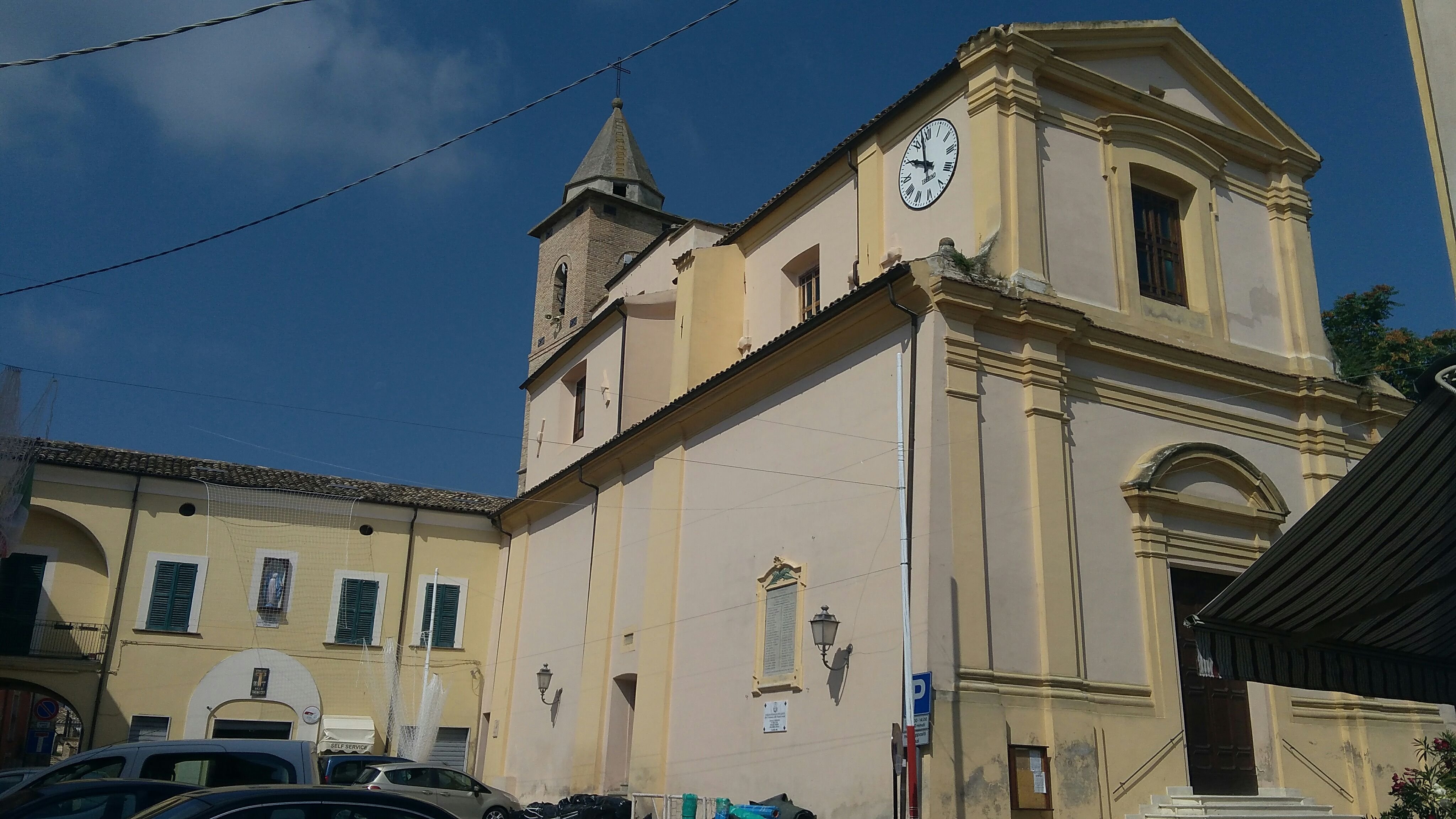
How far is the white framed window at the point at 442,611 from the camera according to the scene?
26094 millimetres

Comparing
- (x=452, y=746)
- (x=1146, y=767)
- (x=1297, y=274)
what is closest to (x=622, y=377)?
(x=452, y=746)

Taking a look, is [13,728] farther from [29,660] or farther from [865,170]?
[865,170]

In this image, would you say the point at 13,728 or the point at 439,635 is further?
the point at 13,728

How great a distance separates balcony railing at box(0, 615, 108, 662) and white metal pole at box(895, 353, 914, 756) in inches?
682

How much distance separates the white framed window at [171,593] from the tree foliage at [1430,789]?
2179cm

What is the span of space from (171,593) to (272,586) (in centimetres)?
193

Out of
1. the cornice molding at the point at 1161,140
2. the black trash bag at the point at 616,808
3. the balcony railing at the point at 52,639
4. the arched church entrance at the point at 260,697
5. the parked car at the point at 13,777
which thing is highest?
the cornice molding at the point at 1161,140

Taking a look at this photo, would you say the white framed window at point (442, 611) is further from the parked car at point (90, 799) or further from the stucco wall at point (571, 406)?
the parked car at point (90, 799)

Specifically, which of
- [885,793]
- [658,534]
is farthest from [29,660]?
[885,793]

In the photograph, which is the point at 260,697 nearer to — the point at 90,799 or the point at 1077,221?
the point at 90,799

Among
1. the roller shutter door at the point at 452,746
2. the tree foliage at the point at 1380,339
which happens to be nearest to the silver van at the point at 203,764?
the roller shutter door at the point at 452,746

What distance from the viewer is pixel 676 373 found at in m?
21.2

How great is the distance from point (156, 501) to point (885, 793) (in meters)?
17.8

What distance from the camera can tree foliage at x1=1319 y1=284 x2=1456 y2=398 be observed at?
25453mm
